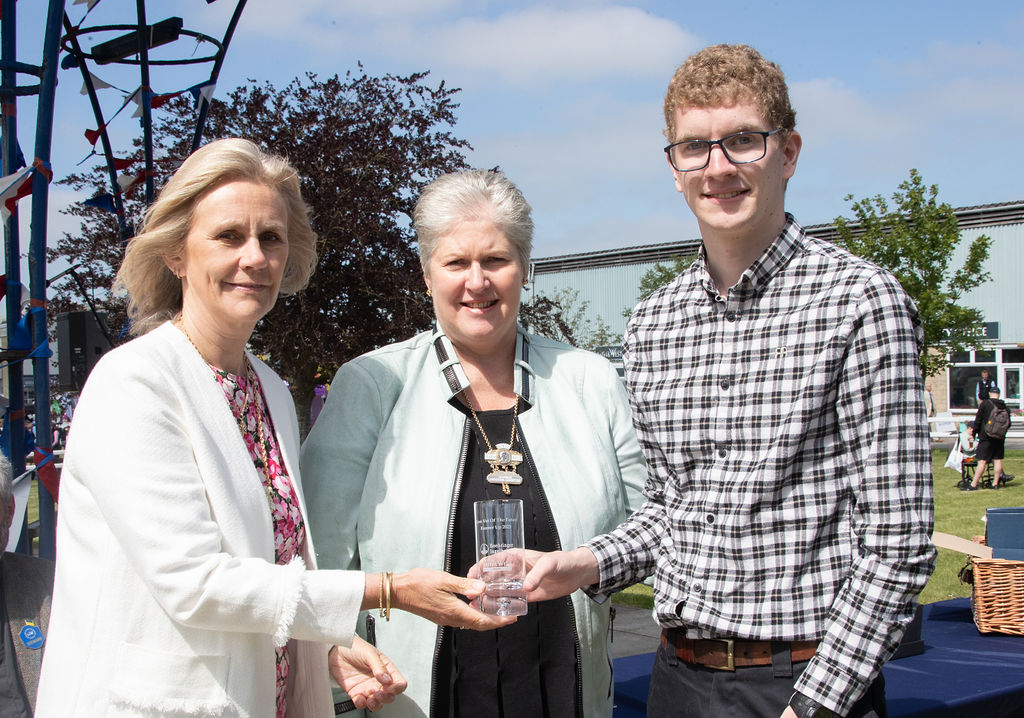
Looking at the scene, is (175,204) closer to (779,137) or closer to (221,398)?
(221,398)

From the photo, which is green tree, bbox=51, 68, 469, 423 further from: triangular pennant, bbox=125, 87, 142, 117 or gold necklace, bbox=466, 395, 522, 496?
gold necklace, bbox=466, 395, 522, 496

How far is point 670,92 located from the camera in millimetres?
2010

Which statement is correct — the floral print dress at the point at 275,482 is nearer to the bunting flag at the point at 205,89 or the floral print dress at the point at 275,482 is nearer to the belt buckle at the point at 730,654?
the belt buckle at the point at 730,654

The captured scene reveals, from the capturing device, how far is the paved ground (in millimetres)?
6293

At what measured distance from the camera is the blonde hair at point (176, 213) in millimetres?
2197

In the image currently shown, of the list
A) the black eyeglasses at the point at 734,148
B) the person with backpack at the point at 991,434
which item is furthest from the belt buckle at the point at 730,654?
the person with backpack at the point at 991,434

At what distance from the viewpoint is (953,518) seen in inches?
478

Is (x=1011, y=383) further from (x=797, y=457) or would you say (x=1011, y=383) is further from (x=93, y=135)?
(x=797, y=457)

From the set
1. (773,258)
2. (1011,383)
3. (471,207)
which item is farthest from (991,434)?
(1011,383)

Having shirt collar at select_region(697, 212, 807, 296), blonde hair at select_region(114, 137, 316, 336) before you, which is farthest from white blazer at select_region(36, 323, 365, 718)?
shirt collar at select_region(697, 212, 807, 296)

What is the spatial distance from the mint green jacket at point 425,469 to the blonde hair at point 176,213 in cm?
57

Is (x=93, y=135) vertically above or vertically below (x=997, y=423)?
above

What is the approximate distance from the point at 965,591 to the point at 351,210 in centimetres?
643

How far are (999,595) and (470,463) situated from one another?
312 centimetres
